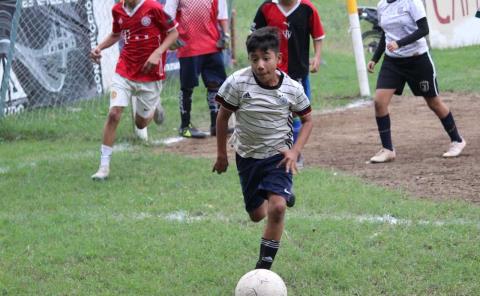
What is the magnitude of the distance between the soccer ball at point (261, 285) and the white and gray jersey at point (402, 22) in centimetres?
420

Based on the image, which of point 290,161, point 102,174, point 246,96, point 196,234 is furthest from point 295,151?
point 102,174

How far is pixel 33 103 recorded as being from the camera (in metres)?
12.4

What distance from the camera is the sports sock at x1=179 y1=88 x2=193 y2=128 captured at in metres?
10.7

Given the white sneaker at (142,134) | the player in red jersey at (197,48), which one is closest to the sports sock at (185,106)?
the player in red jersey at (197,48)

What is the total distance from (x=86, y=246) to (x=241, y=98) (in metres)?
1.48

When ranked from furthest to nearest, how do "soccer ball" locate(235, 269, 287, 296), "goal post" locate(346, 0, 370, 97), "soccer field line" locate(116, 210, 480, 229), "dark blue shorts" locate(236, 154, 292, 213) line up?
"goal post" locate(346, 0, 370, 97) < "soccer field line" locate(116, 210, 480, 229) < "dark blue shorts" locate(236, 154, 292, 213) < "soccer ball" locate(235, 269, 287, 296)

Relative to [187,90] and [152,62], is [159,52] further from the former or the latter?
[187,90]

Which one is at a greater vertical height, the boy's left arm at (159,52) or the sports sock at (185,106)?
the boy's left arm at (159,52)

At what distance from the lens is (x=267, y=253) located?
5441 mm

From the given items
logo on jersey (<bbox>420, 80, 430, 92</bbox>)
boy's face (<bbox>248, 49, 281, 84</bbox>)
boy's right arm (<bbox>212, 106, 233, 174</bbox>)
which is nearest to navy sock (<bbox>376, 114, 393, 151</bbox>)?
logo on jersey (<bbox>420, 80, 430, 92</bbox>)

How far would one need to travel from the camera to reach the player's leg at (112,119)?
8.41 m

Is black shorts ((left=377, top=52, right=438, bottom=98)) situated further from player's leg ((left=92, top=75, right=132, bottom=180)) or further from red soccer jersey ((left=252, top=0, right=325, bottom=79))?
player's leg ((left=92, top=75, right=132, bottom=180))

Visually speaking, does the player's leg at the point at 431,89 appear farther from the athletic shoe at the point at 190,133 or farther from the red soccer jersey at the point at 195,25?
the red soccer jersey at the point at 195,25

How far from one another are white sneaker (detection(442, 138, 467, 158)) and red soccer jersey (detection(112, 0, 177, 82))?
283 centimetres
